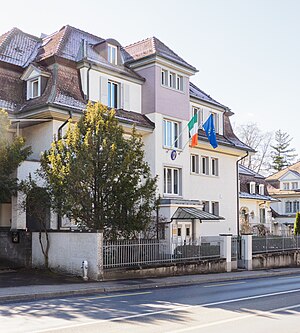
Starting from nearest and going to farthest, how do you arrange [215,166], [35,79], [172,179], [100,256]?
[100,256], [35,79], [172,179], [215,166]

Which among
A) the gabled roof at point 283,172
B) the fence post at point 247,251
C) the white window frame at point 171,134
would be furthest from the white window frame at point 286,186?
the fence post at point 247,251

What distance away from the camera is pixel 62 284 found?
1789 centimetres

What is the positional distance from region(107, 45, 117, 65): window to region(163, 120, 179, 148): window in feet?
15.1

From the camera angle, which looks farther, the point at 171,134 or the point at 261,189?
the point at 261,189

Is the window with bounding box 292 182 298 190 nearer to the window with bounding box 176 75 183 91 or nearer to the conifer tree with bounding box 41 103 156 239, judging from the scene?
the window with bounding box 176 75 183 91

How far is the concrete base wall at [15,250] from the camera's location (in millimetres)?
22328

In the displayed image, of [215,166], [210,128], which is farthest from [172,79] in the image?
[215,166]

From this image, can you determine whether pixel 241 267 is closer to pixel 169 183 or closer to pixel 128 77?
pixel 169 183

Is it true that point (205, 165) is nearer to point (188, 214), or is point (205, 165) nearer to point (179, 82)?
point (179, 82)

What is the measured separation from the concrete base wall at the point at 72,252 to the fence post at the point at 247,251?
1032 centimetres

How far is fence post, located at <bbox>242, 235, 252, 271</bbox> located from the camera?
26.7 metres

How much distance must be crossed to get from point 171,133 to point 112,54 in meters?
5.72

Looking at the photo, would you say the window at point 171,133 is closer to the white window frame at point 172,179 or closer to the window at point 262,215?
the white window frame at point 172,179

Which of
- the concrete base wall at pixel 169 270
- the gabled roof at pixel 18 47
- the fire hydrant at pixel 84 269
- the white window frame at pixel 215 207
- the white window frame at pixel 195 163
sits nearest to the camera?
the fire hydrant at pixel 84 269
